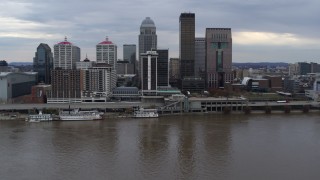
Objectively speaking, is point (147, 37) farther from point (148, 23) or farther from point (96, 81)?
point (96, 81)

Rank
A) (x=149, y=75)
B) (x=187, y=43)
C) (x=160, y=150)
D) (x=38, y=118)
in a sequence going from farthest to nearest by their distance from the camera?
(x=187, y=43), (x=149, y=75), (x=38, y=118), (x=160, y=150)

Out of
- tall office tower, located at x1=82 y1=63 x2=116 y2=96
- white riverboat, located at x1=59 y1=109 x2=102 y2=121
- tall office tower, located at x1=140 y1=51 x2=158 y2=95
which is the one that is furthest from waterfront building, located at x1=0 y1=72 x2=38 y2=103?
white riverboat, located at x1=59 y1=109 x2=102 y2=121

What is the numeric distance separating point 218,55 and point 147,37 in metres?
8.76

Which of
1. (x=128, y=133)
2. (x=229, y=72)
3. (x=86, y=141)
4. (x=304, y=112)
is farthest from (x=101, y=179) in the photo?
(x=229, y=72)

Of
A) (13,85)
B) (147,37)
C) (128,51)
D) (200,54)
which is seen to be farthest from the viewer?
(128,51)

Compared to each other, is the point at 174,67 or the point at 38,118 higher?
the point at 174,67

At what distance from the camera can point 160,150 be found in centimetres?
995

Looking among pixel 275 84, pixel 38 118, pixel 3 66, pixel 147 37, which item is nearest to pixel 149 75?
pixel 38 118

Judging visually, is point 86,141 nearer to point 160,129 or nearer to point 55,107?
point 160,129

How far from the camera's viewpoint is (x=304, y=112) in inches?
728

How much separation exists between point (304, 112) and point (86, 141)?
1106cm

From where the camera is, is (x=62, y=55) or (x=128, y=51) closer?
(x=62, y=55)

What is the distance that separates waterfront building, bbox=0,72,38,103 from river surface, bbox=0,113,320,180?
7707mm

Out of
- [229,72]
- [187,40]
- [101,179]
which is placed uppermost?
[187,40]
